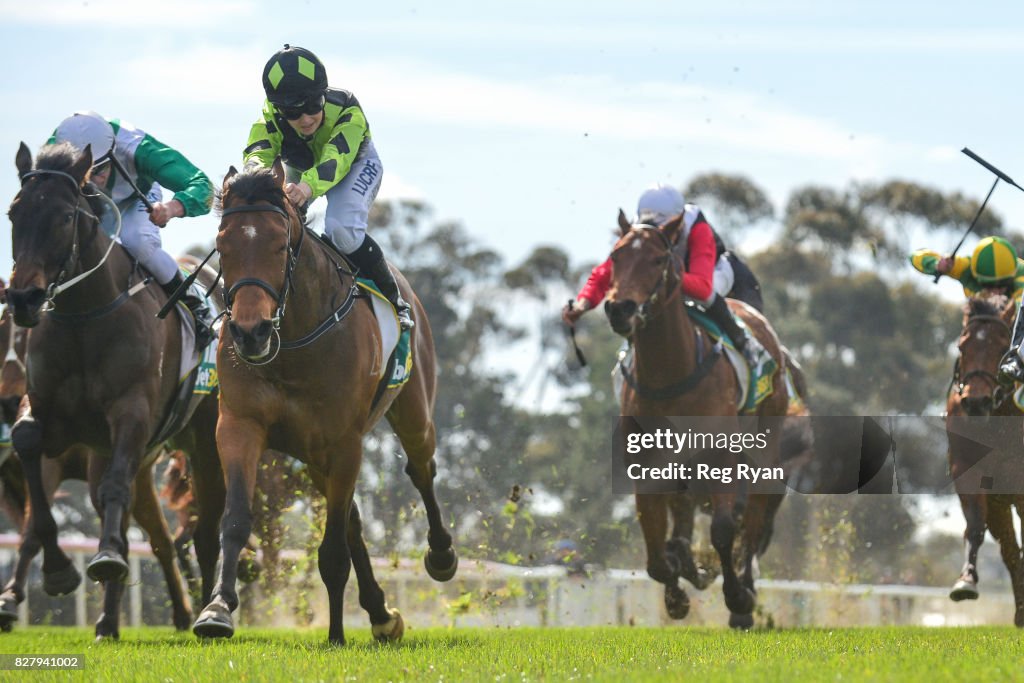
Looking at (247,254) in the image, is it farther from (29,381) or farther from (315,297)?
(29,381)

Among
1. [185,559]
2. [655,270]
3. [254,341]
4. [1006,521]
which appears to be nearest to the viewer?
[254,341]

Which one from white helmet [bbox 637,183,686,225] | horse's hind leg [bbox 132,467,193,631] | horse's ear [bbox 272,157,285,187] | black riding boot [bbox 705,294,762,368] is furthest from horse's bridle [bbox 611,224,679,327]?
horse's hind leg [bbox 132,467,193,631]

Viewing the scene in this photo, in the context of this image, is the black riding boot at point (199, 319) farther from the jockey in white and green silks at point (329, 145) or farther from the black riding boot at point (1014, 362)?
the black riding boot at point (1014, 362)

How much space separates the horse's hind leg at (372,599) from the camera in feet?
28.4

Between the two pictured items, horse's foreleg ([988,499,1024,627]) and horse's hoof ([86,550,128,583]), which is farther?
horse's foreleg ([988,499,1024,627])

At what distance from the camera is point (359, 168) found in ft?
28.9

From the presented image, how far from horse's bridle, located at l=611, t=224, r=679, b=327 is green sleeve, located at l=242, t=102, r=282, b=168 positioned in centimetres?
252

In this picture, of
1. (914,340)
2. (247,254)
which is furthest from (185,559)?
(914,340)

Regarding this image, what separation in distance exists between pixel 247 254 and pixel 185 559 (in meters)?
5.57

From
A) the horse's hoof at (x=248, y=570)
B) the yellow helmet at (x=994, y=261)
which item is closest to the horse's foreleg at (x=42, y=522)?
the horse's hoof at (x=248, y=570)

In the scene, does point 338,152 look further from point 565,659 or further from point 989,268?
point 989,268

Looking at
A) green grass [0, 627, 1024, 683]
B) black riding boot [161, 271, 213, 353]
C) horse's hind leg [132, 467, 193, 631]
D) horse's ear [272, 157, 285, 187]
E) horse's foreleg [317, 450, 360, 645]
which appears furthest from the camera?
horse's hind leg [132, 467, 193, 631]

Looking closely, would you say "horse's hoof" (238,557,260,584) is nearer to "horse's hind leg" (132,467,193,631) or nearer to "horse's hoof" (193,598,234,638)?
"horse's hind leg" (132,467,193,631)

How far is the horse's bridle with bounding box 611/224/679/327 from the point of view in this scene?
995cm
